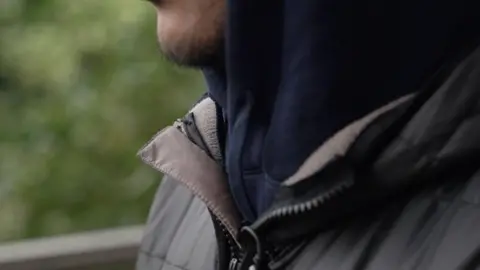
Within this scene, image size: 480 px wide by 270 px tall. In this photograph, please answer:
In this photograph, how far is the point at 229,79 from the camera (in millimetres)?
978

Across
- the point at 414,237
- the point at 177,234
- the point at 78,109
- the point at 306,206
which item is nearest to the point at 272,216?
the point at 306,206

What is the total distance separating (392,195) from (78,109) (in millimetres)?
1301

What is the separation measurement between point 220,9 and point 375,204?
0.30 m

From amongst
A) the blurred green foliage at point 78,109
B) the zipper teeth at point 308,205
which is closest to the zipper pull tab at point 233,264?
the zipper teeth at point 308,205

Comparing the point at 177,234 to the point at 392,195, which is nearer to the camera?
the point at 392,195

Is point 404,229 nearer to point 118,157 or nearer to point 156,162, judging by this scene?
point 156,162

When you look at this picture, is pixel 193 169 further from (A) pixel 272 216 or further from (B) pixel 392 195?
(B) pixel 392 195

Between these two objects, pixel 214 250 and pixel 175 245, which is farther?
pixel 175 245

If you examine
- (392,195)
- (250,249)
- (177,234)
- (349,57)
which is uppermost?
(349,57)

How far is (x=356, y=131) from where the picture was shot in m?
0.84

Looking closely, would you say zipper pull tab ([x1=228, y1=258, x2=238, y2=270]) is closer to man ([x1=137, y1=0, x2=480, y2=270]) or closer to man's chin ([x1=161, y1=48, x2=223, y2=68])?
man ([x1=137, y1=0, x2=480, y2=270])

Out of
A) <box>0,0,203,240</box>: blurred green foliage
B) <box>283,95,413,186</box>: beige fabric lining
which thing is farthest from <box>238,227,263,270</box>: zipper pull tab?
<box>0,0,203,240</box>: blurred green foliage

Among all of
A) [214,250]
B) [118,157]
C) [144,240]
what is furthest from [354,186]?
[118,157]

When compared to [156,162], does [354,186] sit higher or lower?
higher
